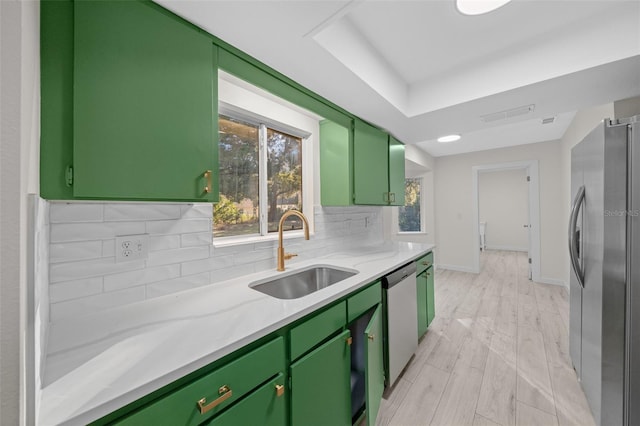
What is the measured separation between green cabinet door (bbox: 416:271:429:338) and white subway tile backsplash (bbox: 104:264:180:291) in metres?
1.89

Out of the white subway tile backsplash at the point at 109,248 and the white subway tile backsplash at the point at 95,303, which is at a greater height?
the white subway tile backsplash at the point at 109,248

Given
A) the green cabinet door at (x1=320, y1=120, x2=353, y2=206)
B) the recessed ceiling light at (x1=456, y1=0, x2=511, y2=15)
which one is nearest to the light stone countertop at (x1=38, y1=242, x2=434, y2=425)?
the green cabinet door at (x1=320, y1=120, x2=353, y2=206)

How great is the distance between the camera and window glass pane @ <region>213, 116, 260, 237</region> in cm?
159

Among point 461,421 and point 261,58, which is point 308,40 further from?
point 461,421

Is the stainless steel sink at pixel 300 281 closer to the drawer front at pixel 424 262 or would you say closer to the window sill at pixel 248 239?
the window sill at pixel 248 239

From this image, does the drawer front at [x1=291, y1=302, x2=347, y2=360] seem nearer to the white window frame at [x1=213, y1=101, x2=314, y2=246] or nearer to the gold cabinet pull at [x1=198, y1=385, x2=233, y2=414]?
the gold cabinet pull at [x1=198, y1=385, x2=233, y2=414]

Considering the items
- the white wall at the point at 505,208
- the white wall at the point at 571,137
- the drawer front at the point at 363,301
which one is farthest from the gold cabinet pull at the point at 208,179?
the white wall at the point at 505,208

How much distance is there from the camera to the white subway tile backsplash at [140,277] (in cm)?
103

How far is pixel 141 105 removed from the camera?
88 cm

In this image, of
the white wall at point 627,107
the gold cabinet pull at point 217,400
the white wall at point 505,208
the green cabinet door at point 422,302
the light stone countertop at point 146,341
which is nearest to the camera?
the light stone countertop at point 146,341

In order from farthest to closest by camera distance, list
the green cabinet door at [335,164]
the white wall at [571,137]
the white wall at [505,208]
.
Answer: the white wall at [505,208], the white wall at [571,137], the green cabinet door at [335,164]

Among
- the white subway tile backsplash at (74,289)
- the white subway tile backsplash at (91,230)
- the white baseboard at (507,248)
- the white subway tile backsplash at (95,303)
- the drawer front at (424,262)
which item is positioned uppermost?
the white subway tile backsplash at (91,230)

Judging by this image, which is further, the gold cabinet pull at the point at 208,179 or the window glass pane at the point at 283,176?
the window glass pane at the point at 283,176

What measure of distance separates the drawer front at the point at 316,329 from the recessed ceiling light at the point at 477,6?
5.72 ft
